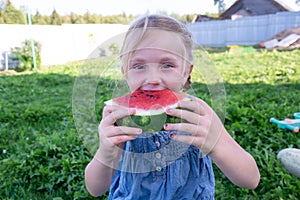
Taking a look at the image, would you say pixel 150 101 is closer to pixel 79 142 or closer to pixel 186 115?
pixel 186 115

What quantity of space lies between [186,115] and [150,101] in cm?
17

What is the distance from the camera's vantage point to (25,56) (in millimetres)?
11977

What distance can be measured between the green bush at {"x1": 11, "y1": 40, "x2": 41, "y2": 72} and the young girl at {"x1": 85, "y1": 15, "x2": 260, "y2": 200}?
37.2 ft

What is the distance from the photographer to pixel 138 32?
3.53 ft

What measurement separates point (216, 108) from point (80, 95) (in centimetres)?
48

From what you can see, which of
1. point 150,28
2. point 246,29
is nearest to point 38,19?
point 246,29

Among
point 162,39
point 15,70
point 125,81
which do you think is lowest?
point 15,70

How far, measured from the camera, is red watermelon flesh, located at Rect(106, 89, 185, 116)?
3.28 ft

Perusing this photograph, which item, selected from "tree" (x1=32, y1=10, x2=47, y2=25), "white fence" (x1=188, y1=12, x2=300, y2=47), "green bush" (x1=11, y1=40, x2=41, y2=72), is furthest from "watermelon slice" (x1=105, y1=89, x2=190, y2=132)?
"white fence" (x1=188, y1=12, x2=300, y2=47)

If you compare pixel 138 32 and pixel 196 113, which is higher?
pixel 138 32

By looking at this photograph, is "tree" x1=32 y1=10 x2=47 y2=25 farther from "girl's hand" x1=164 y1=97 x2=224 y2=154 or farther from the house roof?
"girl's hand" x1=164 y1=97 x2=224 y2=154

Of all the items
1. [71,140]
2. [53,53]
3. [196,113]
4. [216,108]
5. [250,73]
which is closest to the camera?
[196,113]

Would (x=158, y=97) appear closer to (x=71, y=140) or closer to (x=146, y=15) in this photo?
(x=146, y=15)

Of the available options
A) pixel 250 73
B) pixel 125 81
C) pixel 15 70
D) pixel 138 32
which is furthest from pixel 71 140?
pixel 15 70
